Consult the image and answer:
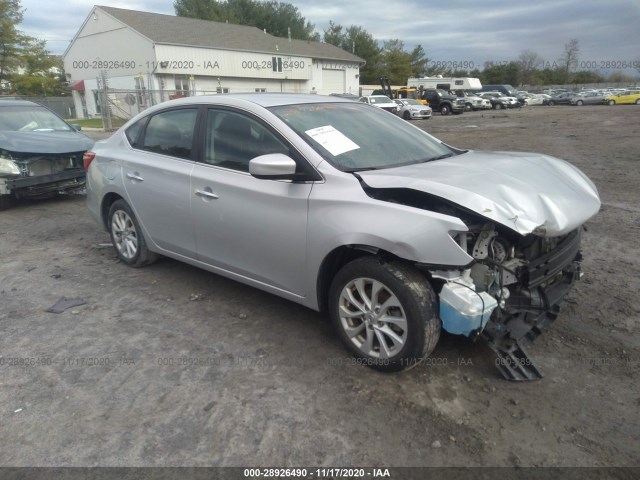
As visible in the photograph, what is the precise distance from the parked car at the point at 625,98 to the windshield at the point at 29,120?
45143 mm

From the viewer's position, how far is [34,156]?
7.43 meters

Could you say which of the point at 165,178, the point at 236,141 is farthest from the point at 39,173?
the point at 236,141

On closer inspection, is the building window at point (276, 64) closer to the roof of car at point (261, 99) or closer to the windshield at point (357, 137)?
the roof of car at point (261, 99)

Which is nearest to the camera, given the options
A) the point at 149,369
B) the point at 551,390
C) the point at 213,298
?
the point at 551,390

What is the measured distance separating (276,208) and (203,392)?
1.29 metres

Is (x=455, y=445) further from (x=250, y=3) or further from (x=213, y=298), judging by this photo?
(x=250, y=3)

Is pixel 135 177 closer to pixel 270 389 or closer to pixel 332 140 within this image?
pixel 332 140

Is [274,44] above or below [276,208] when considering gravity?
above

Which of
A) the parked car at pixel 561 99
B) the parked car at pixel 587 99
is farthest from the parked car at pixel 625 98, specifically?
the parked car at pixel 561 99

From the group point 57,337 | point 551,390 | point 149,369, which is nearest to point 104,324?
point 57,337

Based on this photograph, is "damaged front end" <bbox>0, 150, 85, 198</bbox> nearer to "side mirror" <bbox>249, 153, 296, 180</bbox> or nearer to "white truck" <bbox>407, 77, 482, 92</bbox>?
"side mirror" <bbox>249, 153, 296, 180</bbox>

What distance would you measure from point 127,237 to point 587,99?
4805 centimetres

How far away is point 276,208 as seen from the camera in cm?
329

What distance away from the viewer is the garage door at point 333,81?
1944 inches
